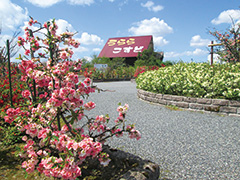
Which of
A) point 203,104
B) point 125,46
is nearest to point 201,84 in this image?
point 203,104

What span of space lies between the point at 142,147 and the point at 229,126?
2536mm

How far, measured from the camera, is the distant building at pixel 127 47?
97.8 feet

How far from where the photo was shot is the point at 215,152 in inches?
137

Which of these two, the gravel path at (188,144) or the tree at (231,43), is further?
the tree at (231,43)

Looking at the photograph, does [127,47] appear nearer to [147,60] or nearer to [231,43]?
[147,60]

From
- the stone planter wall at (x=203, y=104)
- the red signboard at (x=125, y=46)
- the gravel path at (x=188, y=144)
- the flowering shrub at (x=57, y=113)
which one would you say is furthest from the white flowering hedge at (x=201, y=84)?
the red signboard at (x=125, y=46)

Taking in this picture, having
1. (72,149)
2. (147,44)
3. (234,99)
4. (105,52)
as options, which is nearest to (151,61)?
(147,44)

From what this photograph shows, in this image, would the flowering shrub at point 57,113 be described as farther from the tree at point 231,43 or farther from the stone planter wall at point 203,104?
the tree at point 231,43

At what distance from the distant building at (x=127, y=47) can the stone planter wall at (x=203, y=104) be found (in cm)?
2250

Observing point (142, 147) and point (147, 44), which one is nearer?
point (142, 147)

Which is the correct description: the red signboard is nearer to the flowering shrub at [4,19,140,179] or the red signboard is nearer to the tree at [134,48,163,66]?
the tree at [134,48,163,66]

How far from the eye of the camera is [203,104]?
19.7 feet

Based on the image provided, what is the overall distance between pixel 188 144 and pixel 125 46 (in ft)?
94.0

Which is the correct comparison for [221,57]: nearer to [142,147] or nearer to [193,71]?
[193,71]
